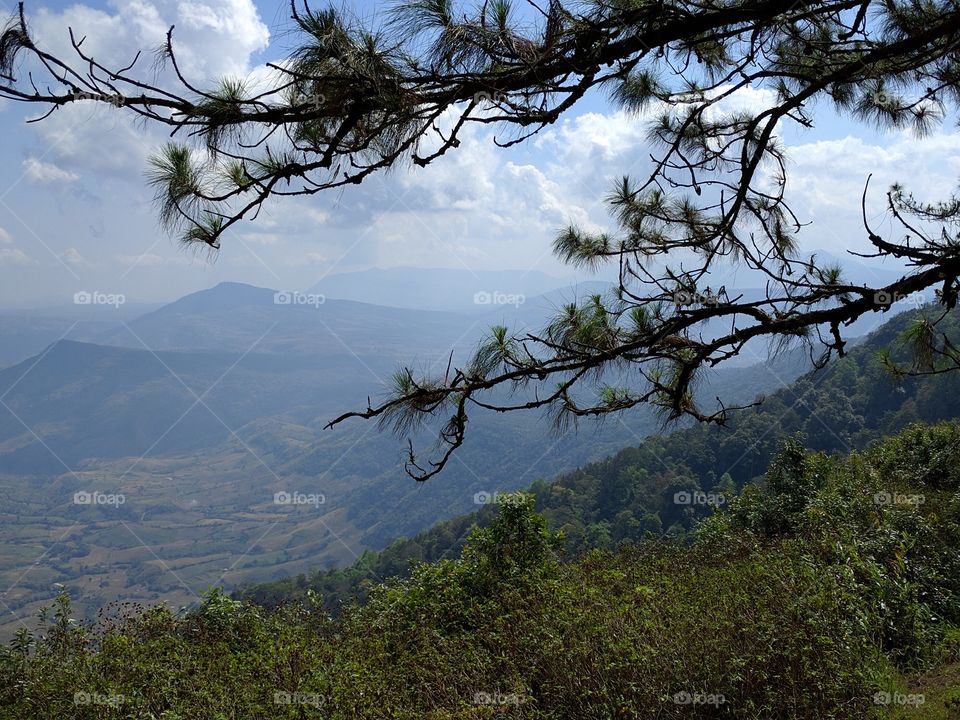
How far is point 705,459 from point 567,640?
931 inches

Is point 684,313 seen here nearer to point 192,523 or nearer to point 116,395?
point 192,523

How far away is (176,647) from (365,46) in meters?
3.74

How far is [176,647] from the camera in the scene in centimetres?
400

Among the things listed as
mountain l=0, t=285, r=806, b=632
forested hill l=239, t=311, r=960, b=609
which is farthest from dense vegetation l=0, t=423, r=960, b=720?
forested hill l=239, t=311, r=960, b=609

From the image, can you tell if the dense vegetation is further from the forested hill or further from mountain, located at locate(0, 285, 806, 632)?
the forested hill

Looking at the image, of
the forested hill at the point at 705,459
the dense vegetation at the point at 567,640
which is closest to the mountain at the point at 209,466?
the dense vegetation at the point at 567,640

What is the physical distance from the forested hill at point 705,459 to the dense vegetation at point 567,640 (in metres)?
16.0

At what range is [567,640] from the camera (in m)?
3.31

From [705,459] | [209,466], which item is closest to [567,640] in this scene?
[705,459]

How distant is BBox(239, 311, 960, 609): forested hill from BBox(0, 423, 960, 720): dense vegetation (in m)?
16.0

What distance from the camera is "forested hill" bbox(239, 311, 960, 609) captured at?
21.8 meters

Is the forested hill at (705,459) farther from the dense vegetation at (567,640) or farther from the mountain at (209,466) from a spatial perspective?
the dense vegetation at (567,640)

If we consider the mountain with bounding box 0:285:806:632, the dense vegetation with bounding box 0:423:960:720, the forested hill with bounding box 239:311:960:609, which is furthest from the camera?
the mountain with bounding box 0:285:806:632

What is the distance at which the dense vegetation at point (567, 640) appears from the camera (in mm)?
2852
